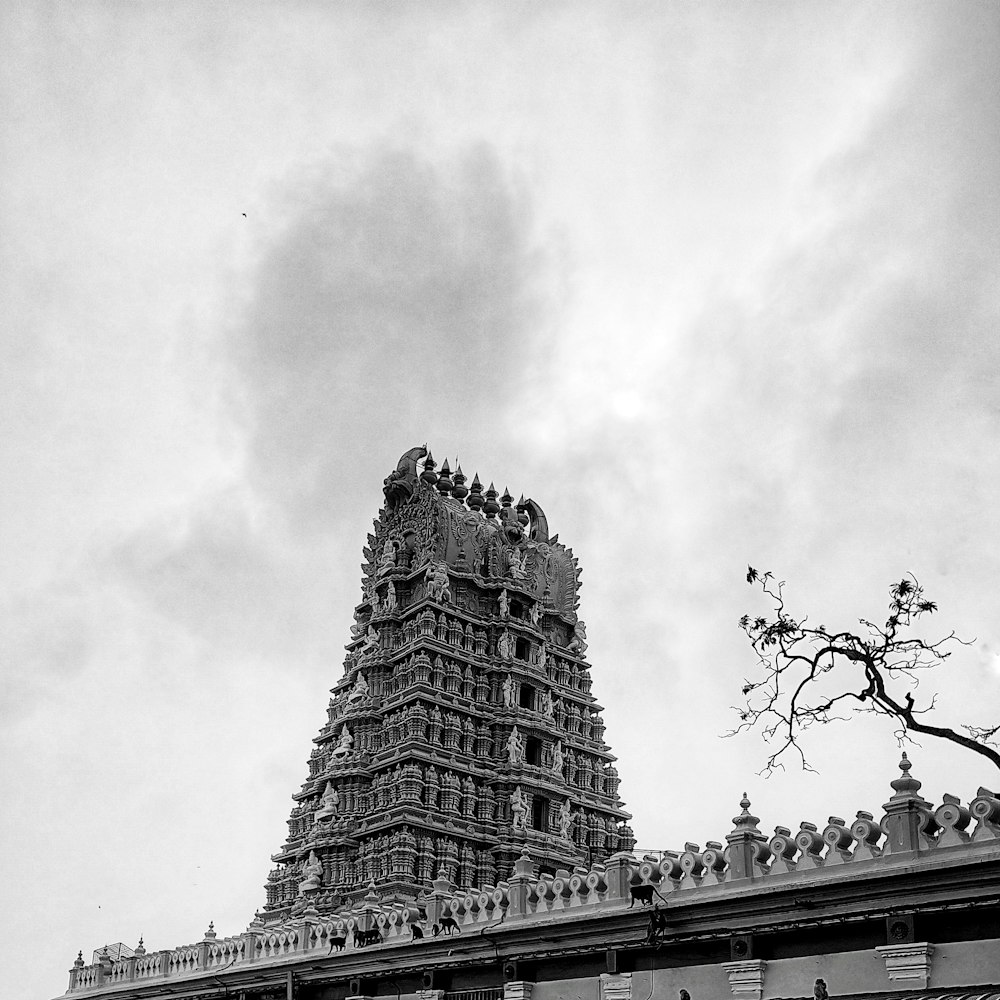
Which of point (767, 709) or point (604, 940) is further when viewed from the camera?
point (604, 940)

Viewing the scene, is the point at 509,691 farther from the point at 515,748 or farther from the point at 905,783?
the point at 905,783

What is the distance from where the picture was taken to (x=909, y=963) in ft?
65.8

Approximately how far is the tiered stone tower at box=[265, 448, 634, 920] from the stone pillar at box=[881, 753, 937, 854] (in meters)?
26.2

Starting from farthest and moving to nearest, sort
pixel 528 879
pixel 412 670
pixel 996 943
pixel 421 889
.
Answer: pixel 412 670, pixel 421 889, pixel 528 879, pixel 996 943

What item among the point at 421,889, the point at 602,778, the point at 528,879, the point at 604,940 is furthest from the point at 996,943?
the point at 602,778

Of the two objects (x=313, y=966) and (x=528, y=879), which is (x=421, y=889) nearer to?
(x=313, y=966)

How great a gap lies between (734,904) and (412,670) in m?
28.7

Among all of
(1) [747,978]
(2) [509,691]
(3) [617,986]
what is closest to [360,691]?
(2) [509,691]

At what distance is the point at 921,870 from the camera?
19.9 m

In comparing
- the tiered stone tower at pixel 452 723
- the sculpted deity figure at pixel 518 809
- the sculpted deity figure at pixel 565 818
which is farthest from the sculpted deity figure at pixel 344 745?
the sculpted deity figure at pixel 565 818

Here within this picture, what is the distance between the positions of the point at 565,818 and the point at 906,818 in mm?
31117

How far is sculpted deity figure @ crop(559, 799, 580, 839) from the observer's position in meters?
50.2

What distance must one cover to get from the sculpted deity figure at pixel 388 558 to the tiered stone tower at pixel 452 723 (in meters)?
0.08

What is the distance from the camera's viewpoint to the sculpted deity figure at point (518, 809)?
160ft
